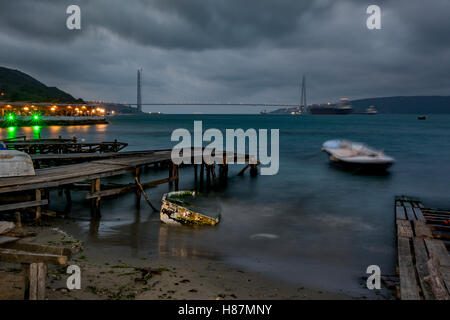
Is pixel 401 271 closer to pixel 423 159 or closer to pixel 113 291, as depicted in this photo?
pixel 113 291

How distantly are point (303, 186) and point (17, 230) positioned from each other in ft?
56.3

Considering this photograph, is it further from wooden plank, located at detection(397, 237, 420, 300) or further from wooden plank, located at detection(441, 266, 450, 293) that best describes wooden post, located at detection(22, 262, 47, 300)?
wooden plank, located at detection(441, 266, 450, 293)

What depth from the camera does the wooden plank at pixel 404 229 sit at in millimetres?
10522

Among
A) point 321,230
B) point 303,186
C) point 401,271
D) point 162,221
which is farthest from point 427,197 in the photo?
point 162,221

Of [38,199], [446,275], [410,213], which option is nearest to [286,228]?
[410,213]

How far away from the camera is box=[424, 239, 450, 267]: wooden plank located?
8439 mm

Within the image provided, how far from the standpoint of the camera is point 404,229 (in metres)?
11.1

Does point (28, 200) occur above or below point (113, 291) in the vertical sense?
above

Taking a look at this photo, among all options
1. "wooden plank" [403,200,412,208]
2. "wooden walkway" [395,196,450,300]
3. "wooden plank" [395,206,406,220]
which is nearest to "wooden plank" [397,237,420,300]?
"wooden walkway" [395,196,450,300]

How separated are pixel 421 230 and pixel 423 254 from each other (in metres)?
2.25

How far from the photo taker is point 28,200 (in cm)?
1284

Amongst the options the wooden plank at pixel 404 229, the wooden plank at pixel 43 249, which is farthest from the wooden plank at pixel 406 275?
the wooden plank at pixel 43 249

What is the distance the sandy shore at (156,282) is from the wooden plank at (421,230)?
4.06m

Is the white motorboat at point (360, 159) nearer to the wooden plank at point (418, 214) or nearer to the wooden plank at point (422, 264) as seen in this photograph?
the wooden plank at point (418, 214)
